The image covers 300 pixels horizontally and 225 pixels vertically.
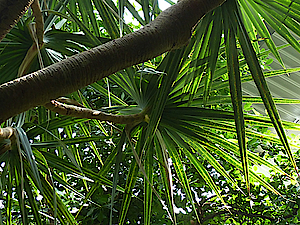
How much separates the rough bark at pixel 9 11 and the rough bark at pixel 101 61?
0.21 ft

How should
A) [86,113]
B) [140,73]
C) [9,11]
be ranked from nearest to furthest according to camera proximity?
[9,11]
[86,113]
[140,73]

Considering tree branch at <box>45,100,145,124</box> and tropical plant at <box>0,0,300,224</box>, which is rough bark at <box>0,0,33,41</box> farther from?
tree branch at <box>45,100,145,124</box>

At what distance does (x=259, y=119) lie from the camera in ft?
2.97

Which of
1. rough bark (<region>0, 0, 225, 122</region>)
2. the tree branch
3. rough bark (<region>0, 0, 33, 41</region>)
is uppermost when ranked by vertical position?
rough bark (<region>0, 0, 33, 41</region>)

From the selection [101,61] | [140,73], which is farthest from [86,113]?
[101,61]

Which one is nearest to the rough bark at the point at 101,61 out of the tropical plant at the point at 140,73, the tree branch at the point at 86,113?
the tropical plant at the point at 140,73

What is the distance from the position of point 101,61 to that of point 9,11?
0.37ft

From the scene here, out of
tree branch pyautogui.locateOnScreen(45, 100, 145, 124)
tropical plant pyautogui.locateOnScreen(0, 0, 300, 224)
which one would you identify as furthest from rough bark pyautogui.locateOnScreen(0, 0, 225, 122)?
tree branch pyautogui.locateOnScreen(45, 100, 145, 124)

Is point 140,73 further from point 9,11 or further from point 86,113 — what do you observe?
point 9,11

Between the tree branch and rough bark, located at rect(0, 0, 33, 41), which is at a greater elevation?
rough bark, located at rect(0, 0, 33, 41)

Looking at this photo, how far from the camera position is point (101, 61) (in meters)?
0.37

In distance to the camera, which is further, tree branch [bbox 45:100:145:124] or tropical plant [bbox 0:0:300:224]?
tree branch [bbox 45:100:145:124]

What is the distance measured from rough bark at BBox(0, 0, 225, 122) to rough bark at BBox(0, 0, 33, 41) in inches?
2.6

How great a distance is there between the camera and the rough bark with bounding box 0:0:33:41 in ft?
1.12
